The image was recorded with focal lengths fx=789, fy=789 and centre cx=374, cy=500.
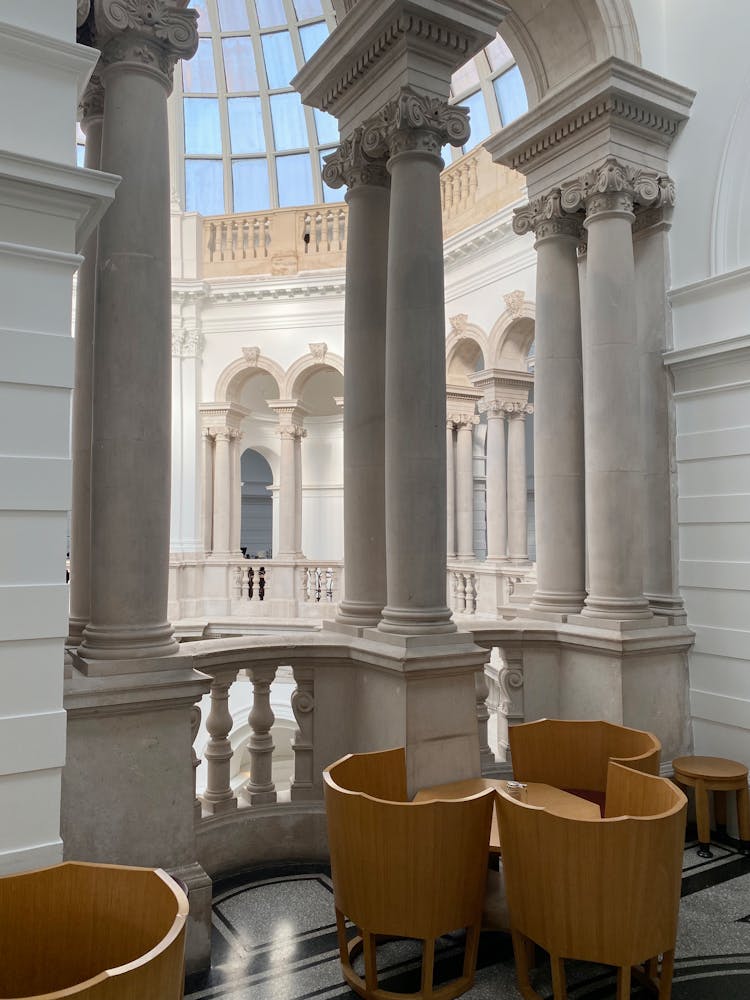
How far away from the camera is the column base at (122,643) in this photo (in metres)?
4.07

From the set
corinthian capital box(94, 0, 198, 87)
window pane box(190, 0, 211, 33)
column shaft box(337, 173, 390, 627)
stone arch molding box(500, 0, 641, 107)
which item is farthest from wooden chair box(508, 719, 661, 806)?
window pane box(190, 0, 211, 33)

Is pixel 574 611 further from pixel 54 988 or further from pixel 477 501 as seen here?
pixel 477 501

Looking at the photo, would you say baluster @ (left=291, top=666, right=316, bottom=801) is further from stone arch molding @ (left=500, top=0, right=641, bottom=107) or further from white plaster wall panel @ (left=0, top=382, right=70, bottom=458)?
stone arch molding @ (left=500, top=0, right=641, bottom=107)

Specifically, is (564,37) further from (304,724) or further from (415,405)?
(304,724)

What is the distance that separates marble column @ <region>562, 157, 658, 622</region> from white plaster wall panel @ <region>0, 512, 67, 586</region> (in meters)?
4.42

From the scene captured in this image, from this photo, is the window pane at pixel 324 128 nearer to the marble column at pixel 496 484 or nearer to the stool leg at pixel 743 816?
the marble column at pixel 496 484

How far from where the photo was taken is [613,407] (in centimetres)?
642

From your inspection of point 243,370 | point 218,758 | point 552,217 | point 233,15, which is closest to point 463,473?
point 243,370

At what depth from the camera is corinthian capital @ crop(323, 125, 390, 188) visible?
224 inches

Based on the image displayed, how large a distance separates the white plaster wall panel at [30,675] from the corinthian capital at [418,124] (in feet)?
12.7

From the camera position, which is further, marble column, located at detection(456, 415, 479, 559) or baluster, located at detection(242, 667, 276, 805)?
marble column, located at detection(456, 415, 479, 559)

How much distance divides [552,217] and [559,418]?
178cm

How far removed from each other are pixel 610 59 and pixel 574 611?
4.45m

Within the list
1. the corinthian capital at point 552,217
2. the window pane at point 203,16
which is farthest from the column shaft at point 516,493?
the window pane at point 203,16
